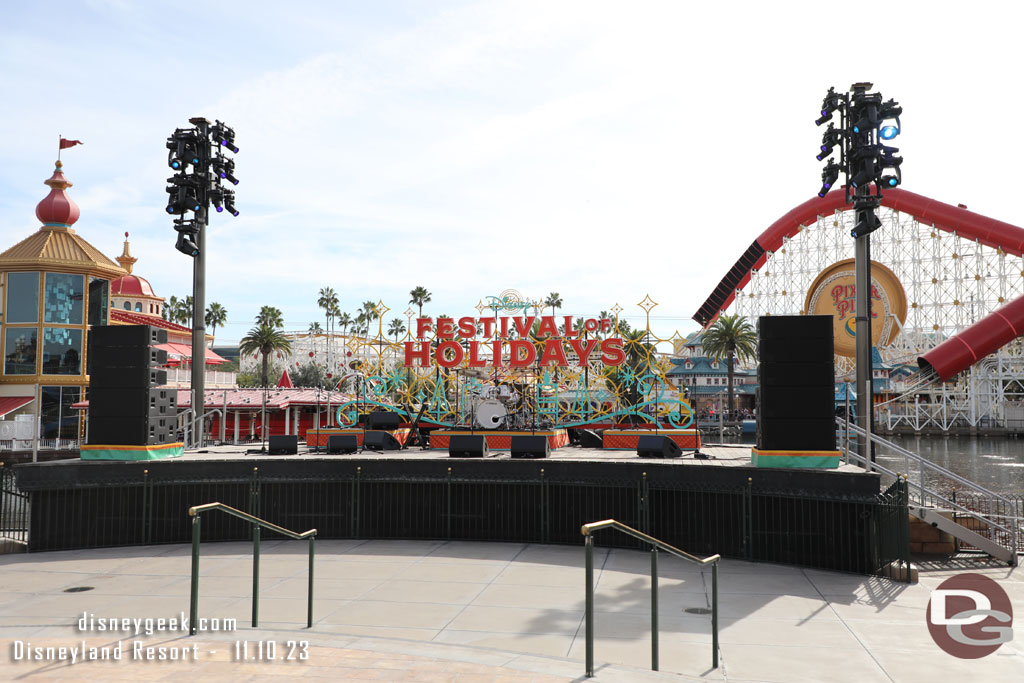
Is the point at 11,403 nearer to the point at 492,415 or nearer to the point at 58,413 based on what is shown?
the point at 58,413

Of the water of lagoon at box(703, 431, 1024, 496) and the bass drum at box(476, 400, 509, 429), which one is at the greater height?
the bass drum at box(476, 400, 509, 429)

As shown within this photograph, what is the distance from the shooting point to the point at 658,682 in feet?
23.1

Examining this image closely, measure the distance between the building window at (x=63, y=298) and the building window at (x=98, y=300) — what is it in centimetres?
83

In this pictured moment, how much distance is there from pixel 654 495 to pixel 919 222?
213 ft

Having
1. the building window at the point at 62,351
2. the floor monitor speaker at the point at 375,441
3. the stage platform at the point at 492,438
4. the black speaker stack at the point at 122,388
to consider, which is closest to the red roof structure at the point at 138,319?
the building window at the point at 62,351

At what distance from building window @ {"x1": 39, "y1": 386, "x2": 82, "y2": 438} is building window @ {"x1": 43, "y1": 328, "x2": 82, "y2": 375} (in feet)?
3.47

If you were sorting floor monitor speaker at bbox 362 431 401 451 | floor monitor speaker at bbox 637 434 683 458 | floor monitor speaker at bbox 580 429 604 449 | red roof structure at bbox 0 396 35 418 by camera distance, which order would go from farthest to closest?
1. red roof structure at bbox 0 396 35 418
2. floor monitor speaker at bbox 580 429 604 449
3. floor monitor speaker at bbox 362 431 401 451
4. floor monitor speaker at bbox 637 434 683 458

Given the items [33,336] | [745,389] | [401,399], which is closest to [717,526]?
[401,399]

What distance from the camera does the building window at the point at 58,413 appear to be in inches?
1607

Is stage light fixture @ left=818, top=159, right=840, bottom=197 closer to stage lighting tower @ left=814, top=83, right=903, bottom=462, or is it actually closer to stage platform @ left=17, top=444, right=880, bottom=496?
stage lighting tower @ left=814, top=83, right=903, bottom=462

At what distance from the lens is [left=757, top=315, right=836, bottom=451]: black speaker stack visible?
1346 centimetres

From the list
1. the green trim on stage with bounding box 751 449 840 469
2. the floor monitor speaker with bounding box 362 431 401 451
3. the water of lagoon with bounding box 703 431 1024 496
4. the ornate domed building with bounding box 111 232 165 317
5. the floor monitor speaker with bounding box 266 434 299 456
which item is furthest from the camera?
the ornate domed building with bounding box 111 232 165 317

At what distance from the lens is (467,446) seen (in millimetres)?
17562

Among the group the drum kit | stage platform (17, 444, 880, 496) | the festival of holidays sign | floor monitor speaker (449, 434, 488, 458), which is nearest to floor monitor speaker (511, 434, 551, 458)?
floor monitor speaker (449, 434, 488, 458)
